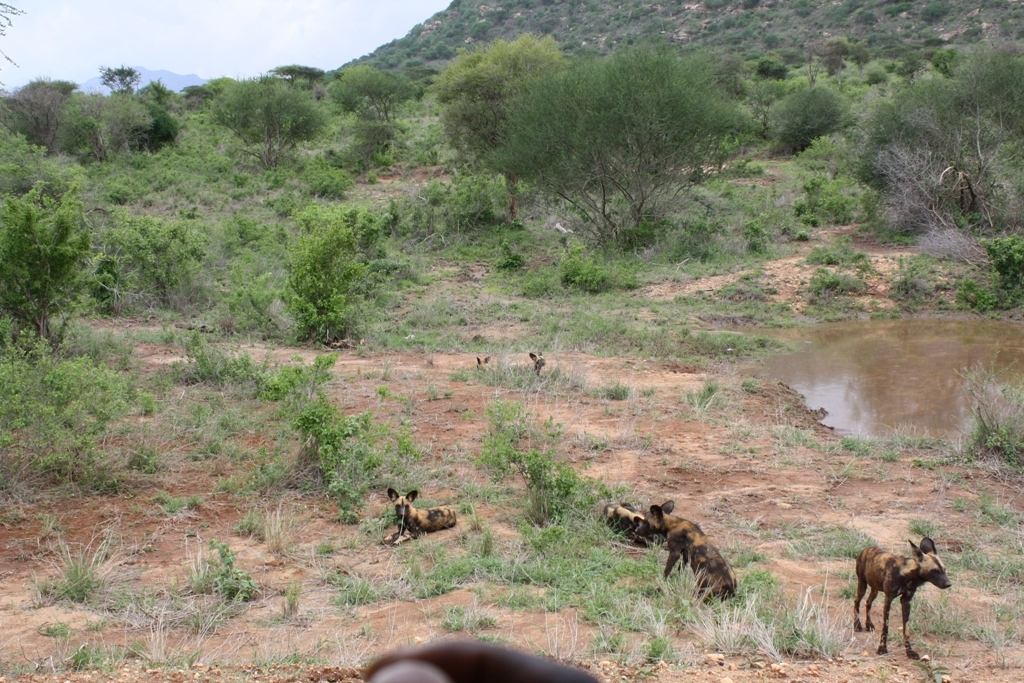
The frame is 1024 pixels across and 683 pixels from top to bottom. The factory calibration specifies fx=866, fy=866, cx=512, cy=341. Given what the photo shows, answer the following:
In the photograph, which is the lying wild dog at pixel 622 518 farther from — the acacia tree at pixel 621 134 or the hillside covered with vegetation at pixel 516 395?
the acacia tree at pixel 621 134

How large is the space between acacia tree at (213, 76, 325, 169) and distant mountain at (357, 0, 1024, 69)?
19039 mm

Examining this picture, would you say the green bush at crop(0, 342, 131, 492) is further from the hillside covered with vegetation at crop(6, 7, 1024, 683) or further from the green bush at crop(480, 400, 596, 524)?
the green bush at crop(480, 400, 596, 524)

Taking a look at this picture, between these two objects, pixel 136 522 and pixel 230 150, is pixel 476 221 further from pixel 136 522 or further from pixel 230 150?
pixel 136 522

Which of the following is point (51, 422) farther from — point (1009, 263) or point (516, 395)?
point (1009, 263)

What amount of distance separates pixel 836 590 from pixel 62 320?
847 centimetres

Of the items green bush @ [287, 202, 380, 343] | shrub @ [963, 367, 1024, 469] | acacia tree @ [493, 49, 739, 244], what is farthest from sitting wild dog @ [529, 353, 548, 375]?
acacia tree @ [493, 49, 739, 244]

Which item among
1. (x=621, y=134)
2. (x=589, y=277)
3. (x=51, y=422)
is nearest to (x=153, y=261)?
(x=589, y=277)

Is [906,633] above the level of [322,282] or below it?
below

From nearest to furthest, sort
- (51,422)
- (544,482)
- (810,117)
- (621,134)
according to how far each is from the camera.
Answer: (51,422), (544,482), (621,134), (810,117)

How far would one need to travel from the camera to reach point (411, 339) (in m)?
13.0

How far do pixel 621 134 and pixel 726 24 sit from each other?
44877mm

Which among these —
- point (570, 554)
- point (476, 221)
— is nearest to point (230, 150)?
point (476, 221)

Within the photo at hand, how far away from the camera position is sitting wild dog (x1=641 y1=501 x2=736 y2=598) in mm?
4820

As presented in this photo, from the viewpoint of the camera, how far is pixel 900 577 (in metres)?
4.26
